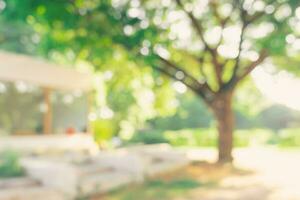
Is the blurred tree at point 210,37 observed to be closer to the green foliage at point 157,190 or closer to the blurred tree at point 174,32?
the blurred tree at point 174,32

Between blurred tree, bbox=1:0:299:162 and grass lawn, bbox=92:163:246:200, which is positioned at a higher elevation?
blurred tree, bbox=1:0:299:162

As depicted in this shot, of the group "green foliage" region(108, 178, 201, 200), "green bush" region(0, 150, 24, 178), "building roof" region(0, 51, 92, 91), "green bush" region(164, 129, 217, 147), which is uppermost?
"building roof" region(0, 51, 92, 91)

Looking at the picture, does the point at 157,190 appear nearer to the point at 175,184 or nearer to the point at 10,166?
the point at 175,184

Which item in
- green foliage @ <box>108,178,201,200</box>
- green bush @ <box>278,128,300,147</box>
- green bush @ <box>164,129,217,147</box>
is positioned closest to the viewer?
green foliage @ <box>108,178,201,200</box>

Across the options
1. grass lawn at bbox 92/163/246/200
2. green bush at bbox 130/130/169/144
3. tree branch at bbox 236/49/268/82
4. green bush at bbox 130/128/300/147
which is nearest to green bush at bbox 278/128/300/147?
green bush at bbox 130/128/300/147

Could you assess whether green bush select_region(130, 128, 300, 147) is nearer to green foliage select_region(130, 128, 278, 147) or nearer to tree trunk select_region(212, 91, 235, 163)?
green foliage select_region(130, 128, 278, 147)

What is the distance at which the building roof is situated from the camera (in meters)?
15.9

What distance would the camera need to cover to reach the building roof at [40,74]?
15.9 m

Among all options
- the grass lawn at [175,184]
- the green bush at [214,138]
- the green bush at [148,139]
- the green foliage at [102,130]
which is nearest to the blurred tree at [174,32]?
the grass lawn at [175,184]

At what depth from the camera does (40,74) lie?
Result: 17297 mm

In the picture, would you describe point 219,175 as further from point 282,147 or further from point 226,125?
point 282,147

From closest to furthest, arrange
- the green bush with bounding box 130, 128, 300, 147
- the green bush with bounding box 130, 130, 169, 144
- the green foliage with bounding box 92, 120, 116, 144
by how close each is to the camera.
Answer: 1. the green foliage with bounding box 92, 120, 116, 144
2. the green bush with bounding box 130, 130, 169, 144
3. the green bush with bounding box 130, 128, 300, 147

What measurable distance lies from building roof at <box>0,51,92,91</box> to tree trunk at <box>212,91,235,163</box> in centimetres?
547

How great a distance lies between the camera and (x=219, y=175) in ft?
54.8
